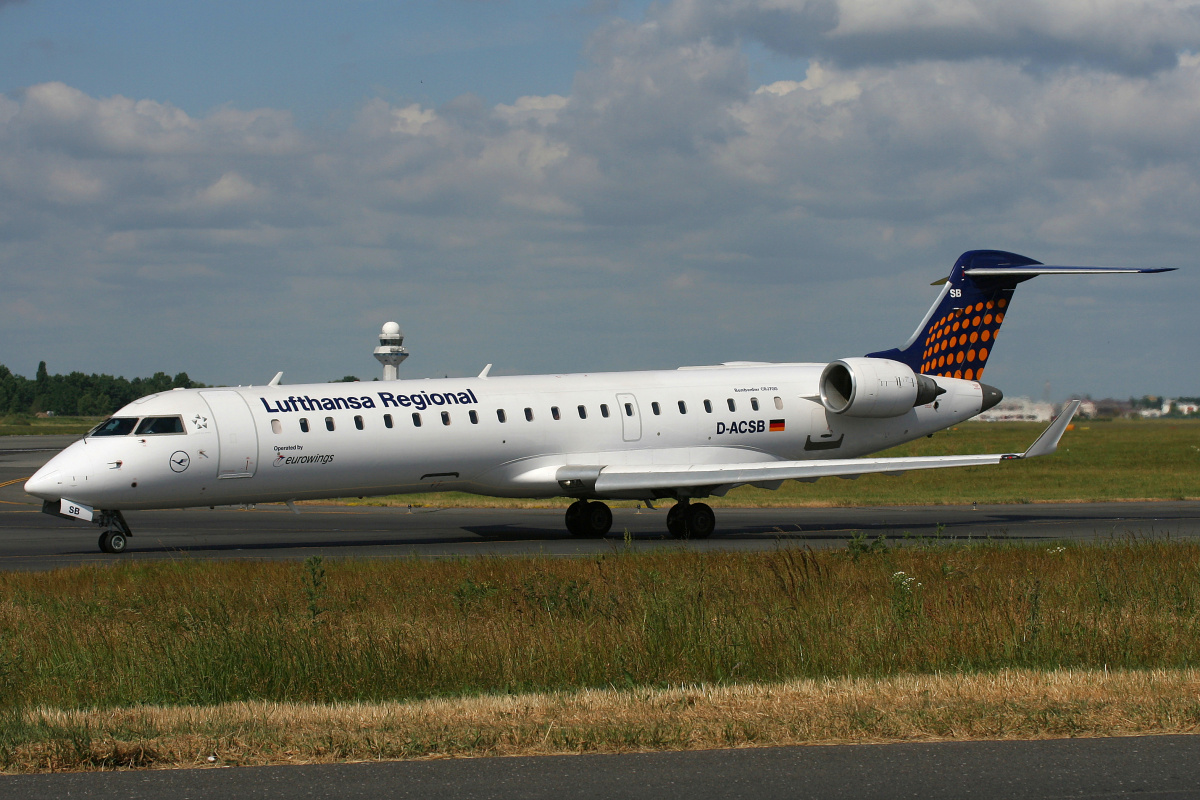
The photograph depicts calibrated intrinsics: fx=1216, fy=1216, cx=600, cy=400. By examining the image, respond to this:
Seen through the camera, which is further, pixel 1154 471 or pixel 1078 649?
pixel 1154 471

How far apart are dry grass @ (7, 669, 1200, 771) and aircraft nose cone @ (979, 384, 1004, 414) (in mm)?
19913

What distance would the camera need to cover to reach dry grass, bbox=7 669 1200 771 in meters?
7.51

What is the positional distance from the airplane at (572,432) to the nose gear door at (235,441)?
25 millimetres

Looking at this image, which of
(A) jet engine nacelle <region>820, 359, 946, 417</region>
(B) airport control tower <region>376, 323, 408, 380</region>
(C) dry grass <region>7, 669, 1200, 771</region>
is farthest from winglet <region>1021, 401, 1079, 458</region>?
(B) airport control tower <region>376, 323, 408, 380</region>

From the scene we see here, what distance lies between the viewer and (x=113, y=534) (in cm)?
2167

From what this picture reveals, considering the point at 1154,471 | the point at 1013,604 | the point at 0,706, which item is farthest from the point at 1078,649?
the point at 1154,471

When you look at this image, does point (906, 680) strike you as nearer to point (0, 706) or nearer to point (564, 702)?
point (564, 702)

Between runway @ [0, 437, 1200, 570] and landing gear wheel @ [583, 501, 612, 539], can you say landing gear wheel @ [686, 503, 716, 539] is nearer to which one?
runway @ [0, 437, 1200, 570]

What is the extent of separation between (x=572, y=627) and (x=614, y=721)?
11.6 ft

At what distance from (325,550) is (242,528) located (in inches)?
287

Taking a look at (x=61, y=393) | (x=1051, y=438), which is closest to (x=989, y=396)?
(x=1051, y=438)

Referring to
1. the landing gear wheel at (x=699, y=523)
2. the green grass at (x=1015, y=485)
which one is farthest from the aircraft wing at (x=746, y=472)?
the green grass at (x=1015, y=485)

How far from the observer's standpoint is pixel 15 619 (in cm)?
1316

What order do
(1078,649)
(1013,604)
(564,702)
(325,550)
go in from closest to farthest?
(564,702)
(1078,649)
(1013,604)
(325,550)
